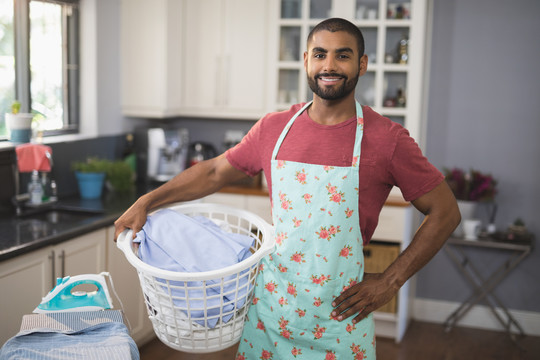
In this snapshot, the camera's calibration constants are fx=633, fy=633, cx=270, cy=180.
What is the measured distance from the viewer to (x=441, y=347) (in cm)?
390

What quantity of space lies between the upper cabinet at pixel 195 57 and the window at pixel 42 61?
393 mm

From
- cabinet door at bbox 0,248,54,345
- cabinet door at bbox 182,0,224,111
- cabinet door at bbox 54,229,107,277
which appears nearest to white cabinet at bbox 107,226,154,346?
cabinet door at bbox 54,229,107,277

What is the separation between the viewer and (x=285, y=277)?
186 cm

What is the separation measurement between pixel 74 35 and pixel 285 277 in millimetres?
2664

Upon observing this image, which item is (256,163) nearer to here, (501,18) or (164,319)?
(164,319)

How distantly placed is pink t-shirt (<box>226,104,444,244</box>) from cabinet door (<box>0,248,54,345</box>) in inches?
45.5

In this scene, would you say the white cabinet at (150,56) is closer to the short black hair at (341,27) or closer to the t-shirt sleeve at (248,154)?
the t-shirt sleeve at (248,154)

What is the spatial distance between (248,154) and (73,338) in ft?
2.53

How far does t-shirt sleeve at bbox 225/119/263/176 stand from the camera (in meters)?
Answer: 1.99

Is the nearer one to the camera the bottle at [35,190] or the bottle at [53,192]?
the bottle at [35,190]

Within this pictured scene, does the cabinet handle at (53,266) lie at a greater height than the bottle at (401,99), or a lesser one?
lesser

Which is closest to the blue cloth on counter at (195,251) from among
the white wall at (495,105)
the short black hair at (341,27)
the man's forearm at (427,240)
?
the man's forearm at (427,240)

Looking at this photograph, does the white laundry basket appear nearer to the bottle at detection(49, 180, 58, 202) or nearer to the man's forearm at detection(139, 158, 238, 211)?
the man's forearm at detection(139, 158, 238, 211)

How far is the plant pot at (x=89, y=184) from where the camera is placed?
12.1 ft
